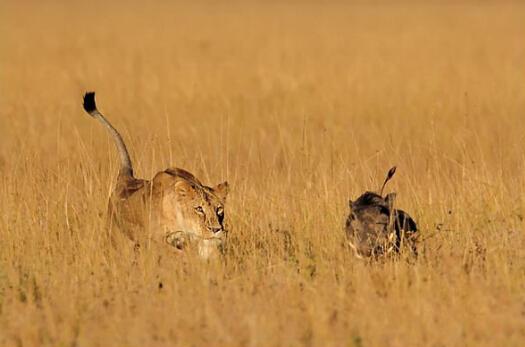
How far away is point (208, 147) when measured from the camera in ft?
44.4

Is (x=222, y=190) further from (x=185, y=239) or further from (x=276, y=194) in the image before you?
(x=276, y=194)

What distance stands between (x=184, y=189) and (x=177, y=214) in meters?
0.18

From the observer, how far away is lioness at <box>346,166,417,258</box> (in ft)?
24.2

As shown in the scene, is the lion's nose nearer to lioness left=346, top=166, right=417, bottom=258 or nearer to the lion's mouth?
the lion's mouth

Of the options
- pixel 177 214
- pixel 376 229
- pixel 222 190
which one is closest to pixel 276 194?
pixel 222 190

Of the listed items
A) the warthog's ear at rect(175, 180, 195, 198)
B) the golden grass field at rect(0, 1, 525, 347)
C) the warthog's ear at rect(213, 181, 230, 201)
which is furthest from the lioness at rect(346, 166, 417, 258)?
the warthog's ear at rect(175, 180, 195, 198)

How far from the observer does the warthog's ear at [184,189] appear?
23.8 feet

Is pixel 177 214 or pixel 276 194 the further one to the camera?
pixel 276 194

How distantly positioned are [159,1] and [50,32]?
2797cm

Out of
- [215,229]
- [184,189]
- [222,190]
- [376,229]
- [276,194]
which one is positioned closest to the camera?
[215,229]

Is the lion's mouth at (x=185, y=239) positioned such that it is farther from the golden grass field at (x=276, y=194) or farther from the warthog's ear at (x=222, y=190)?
the warthog's ear at (x=222, y=190)

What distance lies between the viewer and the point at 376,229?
7.43m

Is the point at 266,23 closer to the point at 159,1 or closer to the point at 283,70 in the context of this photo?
the point at 283,70

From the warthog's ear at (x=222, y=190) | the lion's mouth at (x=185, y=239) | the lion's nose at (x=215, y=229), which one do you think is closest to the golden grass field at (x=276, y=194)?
the lion's mouth at (x=185, y=239)
